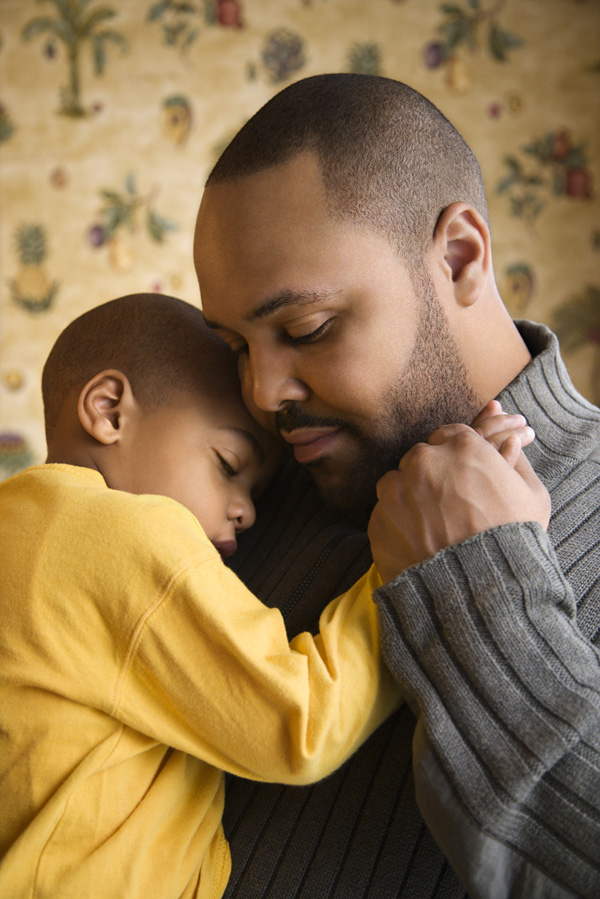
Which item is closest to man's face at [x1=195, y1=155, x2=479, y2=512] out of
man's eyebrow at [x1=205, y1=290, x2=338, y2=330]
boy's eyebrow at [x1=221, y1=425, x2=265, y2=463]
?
man's eyebrow at [x1=205, y1=290, x2=338, y2=330]

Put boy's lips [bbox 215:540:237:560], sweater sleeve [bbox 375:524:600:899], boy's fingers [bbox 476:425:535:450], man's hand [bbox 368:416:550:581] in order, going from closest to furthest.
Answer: sweater sleeve [bbox 375:524:600:899] → man's hand [bbox 368:416:550:581] → boy's fingers [bbox 476:425:535:450] → boy's lips [bbox 215:540:237:560]

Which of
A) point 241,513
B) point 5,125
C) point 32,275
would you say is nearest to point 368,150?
point 241,513

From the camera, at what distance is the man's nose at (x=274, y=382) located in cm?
104

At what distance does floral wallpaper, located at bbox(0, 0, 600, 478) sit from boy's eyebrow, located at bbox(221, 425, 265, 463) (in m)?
2.15

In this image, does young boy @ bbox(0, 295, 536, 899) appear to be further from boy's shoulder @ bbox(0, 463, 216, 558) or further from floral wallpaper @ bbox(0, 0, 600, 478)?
floral wallpaper @ bbox(0, 0, 600, 478)

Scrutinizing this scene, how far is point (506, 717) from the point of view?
719 millimetres

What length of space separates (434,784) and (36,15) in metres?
3.33

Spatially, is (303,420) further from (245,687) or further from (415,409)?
(245,687)

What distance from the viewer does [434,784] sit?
0.74 meters

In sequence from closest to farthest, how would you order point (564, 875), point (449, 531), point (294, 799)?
1. point (564, 875)
2. point (449, 531)
3. point (294, 799)

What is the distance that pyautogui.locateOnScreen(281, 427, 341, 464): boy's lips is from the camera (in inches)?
42.4

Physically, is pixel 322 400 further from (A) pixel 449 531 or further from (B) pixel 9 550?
(B) pixel 9 550

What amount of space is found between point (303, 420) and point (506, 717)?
0.50m

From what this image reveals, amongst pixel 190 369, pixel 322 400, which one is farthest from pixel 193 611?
pixel 190 369
